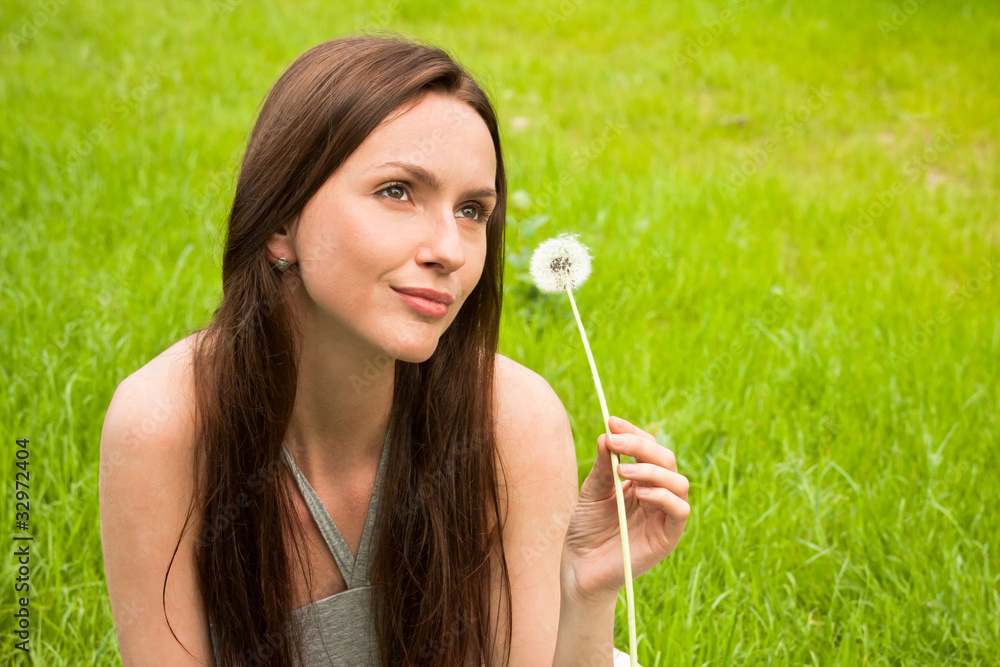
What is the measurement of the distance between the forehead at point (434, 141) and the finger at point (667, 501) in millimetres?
637

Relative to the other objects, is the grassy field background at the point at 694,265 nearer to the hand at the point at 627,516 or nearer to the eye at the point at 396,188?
the hand at the point at 627,516

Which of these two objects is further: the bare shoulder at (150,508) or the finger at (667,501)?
the bare shoulder at (150,508)

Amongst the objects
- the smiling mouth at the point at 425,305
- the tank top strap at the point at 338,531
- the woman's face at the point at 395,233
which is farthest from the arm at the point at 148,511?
the smiling mouth at the point at 425,305

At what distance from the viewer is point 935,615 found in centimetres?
236

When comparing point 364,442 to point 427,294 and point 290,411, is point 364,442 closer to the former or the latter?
point 290,411

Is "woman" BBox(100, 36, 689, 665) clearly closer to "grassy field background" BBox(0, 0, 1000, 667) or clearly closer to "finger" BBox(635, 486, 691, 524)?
"finger" BBox(635, 486, 691, 524)

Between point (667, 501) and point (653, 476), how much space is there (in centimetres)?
6

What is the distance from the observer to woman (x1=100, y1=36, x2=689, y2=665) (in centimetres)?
155

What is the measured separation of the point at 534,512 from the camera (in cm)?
191

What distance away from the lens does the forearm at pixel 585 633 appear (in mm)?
1688

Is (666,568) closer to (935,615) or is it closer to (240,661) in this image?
(935,615)

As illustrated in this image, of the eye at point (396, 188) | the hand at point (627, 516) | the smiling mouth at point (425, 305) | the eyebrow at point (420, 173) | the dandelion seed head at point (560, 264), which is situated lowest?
the hand at point (627, 516)

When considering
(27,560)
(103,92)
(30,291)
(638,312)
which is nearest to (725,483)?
(638,312)

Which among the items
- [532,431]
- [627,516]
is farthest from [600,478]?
[532,431]
